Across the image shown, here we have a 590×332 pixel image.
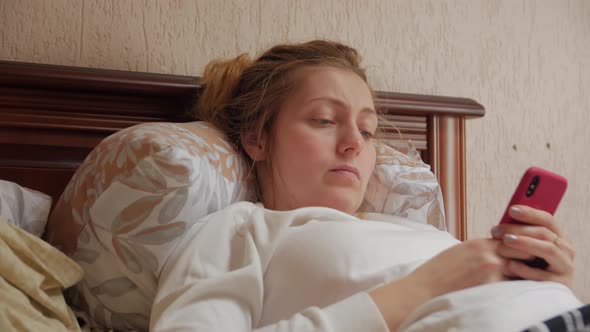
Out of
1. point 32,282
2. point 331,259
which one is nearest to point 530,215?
point 331,259

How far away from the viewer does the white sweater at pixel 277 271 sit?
28.5 inches

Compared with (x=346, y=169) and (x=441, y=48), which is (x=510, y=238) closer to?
(x=346, y=169)

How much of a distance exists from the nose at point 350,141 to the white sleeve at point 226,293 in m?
0.23

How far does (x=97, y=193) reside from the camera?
863 millimetres

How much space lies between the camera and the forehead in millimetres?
1078

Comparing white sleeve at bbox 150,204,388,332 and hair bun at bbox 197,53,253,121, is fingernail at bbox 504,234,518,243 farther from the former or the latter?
hair bun at bbox 197,53,253,121

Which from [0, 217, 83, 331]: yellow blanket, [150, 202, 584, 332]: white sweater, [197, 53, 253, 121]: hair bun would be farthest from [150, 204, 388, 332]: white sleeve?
[197, 53, 253, 121]: hair bun

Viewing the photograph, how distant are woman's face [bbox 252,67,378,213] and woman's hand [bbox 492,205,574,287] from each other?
0.35m

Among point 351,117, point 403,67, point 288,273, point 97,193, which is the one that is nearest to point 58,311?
point 97,193

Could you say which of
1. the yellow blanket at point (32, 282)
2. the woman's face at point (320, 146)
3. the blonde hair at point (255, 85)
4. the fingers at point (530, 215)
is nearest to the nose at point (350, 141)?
the woman's face at point (320, 146)

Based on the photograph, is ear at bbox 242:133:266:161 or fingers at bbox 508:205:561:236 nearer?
fingers at bbox 508:205:561:236

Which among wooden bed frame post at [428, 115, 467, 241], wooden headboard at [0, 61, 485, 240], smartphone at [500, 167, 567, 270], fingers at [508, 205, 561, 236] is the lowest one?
wooden bed frame post at [428, 115, 467, 241]

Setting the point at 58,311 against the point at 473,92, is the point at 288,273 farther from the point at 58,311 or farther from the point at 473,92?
the point at 473,92

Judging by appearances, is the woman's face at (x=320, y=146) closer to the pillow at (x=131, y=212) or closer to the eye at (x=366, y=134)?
the eye at (x=366, y=134)
